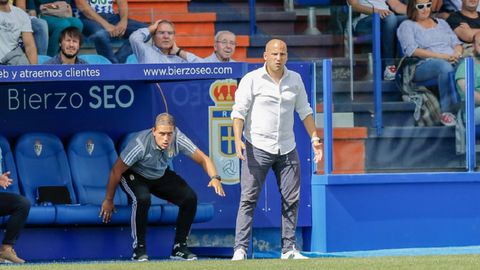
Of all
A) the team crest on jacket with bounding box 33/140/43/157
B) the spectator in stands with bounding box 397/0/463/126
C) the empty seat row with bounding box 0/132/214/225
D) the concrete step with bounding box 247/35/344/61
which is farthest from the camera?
the concrete step with bounding box 247/35/344/61

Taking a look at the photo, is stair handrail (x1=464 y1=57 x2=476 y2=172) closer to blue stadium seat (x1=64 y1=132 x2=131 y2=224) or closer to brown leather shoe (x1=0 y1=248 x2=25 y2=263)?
blue stadium seat (x1=64 y1=132 x2=131 y2=224)

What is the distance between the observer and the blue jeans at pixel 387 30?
15.5m

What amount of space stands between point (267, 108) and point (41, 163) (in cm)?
269

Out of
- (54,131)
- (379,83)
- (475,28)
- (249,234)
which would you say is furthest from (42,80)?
(475,28)

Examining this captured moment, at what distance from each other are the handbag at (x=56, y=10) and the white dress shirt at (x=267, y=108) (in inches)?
133

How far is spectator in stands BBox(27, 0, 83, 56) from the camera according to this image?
15047 mm

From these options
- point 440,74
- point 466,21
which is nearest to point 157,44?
point 440,74

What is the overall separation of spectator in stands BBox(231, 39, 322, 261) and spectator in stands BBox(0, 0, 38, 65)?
2831mm

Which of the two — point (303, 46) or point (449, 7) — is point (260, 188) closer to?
point (303, 46)

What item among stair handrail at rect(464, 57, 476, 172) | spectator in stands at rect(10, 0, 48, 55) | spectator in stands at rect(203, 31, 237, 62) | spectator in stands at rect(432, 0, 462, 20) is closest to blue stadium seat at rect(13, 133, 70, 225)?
spectator in stands at rect(10, 0, 48, 55)

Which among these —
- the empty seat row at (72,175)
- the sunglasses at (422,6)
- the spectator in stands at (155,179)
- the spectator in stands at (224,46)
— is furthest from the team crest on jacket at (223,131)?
the sunglasses at (422,6)

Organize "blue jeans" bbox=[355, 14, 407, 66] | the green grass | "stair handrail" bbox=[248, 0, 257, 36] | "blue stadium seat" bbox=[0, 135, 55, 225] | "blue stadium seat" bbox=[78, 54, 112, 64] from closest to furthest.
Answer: the green grass → "blue stadium seat" bbox=[0, 135, 55, 225] → "blue stadium seat" bbox=[78, 54, 112, 64] → "blue jeans" bbox=[355, 14, 407, 66] → "stair handrail" bbox=[248, 0, 257, 36]

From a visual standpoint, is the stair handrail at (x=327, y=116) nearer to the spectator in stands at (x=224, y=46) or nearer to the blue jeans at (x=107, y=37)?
the spectator in stands at (x=224, y=46)

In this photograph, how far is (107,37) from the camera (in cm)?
1520
